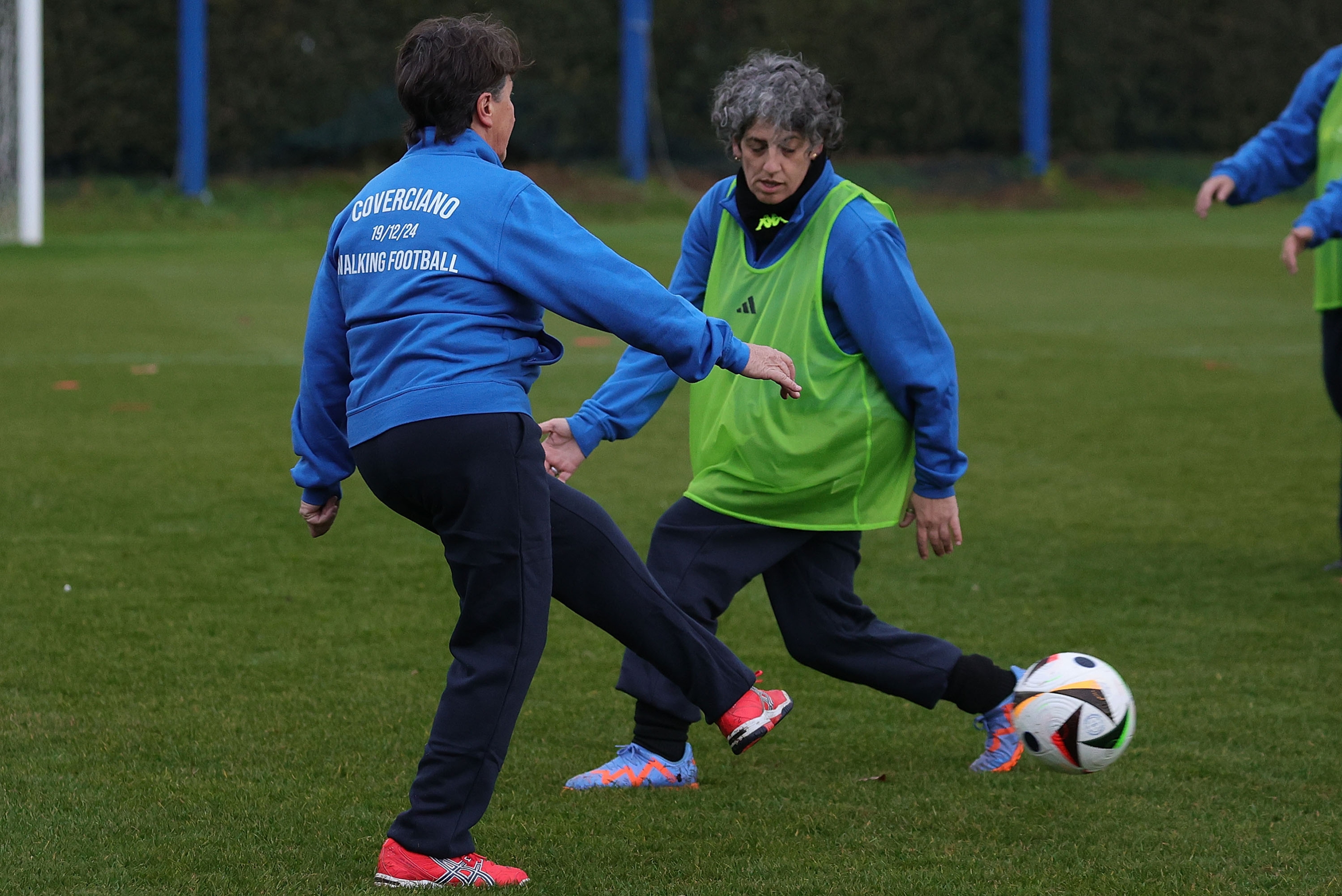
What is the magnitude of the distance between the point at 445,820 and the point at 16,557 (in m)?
3.49

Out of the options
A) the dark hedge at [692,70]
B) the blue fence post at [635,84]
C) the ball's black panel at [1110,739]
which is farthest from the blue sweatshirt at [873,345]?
the blue fence post at [635,84]

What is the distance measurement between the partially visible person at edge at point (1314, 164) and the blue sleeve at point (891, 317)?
239 centimetres

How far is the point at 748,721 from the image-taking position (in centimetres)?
353

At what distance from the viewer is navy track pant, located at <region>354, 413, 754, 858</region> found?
3.07 meters

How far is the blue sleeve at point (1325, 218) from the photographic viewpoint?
5.26 m

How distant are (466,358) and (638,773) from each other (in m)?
1.35

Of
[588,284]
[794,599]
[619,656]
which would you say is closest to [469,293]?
[588,284]

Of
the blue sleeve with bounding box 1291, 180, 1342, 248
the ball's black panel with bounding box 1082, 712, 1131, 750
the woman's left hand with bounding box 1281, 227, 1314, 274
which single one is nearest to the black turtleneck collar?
the ball's black panel with bounding box 1082, 712, 1131, 750

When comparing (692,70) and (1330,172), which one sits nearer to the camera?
(1330,172)

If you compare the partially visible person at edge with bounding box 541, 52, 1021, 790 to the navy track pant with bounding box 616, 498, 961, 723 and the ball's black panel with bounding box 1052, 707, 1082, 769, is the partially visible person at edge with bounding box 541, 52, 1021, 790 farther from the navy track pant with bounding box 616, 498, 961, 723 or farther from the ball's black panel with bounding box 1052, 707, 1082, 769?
the ball's black panel with bounding box 1052, 707, 1082, 769

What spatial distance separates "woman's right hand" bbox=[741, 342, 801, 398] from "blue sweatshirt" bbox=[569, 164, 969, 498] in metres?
0.56

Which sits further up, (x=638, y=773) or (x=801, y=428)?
(x=801, y=428)

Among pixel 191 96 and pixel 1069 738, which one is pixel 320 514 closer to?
pixel 1069 738

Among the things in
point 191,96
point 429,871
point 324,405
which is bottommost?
point 429,871
